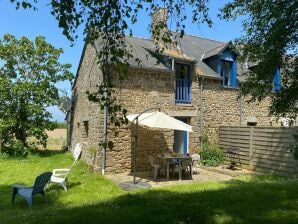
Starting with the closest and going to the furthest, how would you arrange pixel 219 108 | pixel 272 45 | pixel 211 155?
pixel 272 45 < pixel 211 155 < pixel 219 108

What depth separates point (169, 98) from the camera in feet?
50.3

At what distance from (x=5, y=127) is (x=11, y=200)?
873cm

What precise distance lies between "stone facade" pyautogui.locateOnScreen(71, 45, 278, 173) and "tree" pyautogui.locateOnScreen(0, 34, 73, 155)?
6.33 feet

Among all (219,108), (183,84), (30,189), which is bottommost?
(30,189)

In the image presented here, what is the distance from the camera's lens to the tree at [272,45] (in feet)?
25.3

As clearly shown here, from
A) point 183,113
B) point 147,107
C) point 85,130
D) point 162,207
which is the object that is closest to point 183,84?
point 183,113

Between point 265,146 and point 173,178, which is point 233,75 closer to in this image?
point 265,146

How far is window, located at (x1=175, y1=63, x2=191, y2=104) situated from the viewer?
1574cm

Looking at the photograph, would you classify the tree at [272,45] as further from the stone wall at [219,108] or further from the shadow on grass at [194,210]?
the stone wall at [219,108]

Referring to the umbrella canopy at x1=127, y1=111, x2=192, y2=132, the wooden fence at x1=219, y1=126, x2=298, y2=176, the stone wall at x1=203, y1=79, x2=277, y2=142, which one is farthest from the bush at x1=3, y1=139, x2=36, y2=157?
the wooden fence at x1=219, y1=126, x2=298, y2=176

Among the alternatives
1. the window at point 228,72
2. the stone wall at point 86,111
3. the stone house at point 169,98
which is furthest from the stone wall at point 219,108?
the stone wall at point 86,111

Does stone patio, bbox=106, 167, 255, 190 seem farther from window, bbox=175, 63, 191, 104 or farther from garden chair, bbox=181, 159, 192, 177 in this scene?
window, bbox=175, 63, 191, 104

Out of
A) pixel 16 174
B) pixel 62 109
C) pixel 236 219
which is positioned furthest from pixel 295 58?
pixel 62 109

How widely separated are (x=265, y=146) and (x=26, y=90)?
12.2 meters
